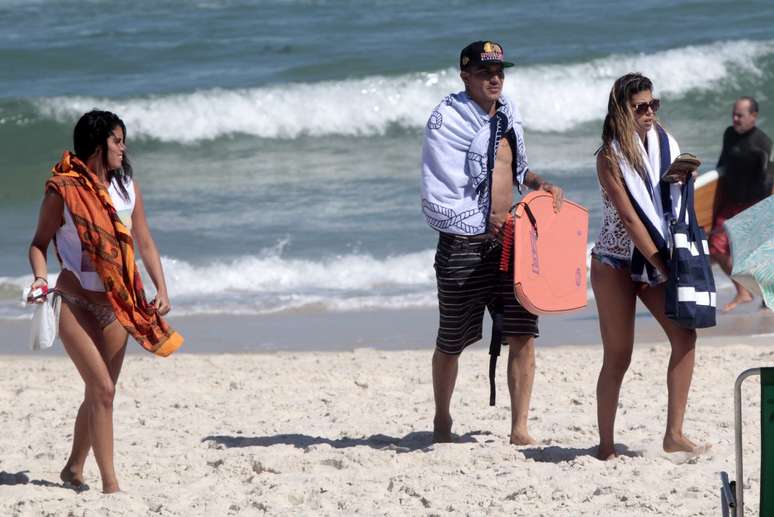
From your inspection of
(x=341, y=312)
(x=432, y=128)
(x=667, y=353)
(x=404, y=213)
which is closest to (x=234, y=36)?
(x=404, y=213)

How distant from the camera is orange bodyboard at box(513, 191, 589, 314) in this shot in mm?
5340

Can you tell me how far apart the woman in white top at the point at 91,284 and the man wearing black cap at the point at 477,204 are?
130cm

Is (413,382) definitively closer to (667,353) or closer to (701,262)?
(667,353)

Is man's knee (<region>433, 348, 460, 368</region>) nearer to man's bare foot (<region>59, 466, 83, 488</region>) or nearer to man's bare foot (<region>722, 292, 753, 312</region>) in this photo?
man's bare foot (<region>59, 466, 83, 488</region>)

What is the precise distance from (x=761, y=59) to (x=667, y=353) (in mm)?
12147

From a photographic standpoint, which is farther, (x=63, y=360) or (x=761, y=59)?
(x=761, y=59)

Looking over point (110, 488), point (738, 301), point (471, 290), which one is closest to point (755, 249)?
point (471, 290)

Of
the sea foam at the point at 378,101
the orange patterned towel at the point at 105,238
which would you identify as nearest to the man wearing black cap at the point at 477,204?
the orange patterned towel at the point at 105,238

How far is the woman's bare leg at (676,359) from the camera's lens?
16.6ft

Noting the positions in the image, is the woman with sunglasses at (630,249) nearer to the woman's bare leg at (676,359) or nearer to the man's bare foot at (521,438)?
the woman's bare leg at (676,359)

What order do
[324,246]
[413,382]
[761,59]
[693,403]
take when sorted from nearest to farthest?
[693,403] → [413,382] → [324,246] → [761,59]

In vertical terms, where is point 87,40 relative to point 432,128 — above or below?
above

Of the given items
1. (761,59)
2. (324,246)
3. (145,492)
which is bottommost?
(145,492)

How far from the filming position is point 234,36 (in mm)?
20703
